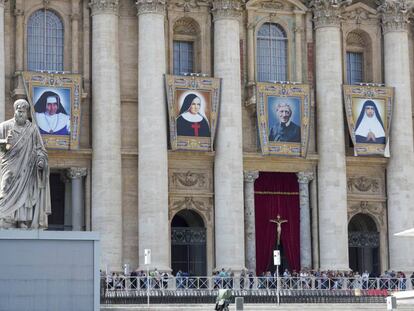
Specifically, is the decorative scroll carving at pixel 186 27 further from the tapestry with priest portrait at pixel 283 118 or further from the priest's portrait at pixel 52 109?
the priest's portrait at pixel 52 109

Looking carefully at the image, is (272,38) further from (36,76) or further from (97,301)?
(97,301)

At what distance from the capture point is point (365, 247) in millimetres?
58188

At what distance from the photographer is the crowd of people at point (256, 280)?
4947 cm

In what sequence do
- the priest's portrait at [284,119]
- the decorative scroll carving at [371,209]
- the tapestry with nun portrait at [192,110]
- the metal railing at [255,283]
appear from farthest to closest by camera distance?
the decorative scroll carving at [371,209]
the priest's portrait at [284,119]
the tapestry with nun portrait at [192,110]
the metal railing at [255,283]

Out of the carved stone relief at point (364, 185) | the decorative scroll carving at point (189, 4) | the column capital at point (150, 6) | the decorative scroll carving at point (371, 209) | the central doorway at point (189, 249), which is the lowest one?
the central doorway at point (189, 249)

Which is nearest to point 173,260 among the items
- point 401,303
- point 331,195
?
point 331,195

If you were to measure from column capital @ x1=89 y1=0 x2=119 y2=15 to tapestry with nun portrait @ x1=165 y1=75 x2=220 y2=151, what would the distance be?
148 inches

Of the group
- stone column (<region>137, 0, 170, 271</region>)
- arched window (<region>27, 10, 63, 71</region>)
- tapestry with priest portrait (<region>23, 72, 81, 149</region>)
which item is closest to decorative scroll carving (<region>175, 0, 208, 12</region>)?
stone column (<region>137, 0, 170, 271</region>)

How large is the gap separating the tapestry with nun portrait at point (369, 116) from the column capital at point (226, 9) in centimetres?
602

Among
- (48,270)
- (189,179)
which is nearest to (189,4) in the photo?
(189,179)

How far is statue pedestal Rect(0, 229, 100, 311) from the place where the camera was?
2809 centimetres

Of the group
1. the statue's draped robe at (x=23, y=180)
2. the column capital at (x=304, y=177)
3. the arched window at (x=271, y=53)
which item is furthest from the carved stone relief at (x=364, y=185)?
the statue's draped robe at (x=23, y=180)

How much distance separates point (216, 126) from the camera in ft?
177

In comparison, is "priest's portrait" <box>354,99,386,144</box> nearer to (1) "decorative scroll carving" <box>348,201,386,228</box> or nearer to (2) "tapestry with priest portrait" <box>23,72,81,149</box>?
(1) "decorative scroll carving" <box>348,201,386,228</box>
